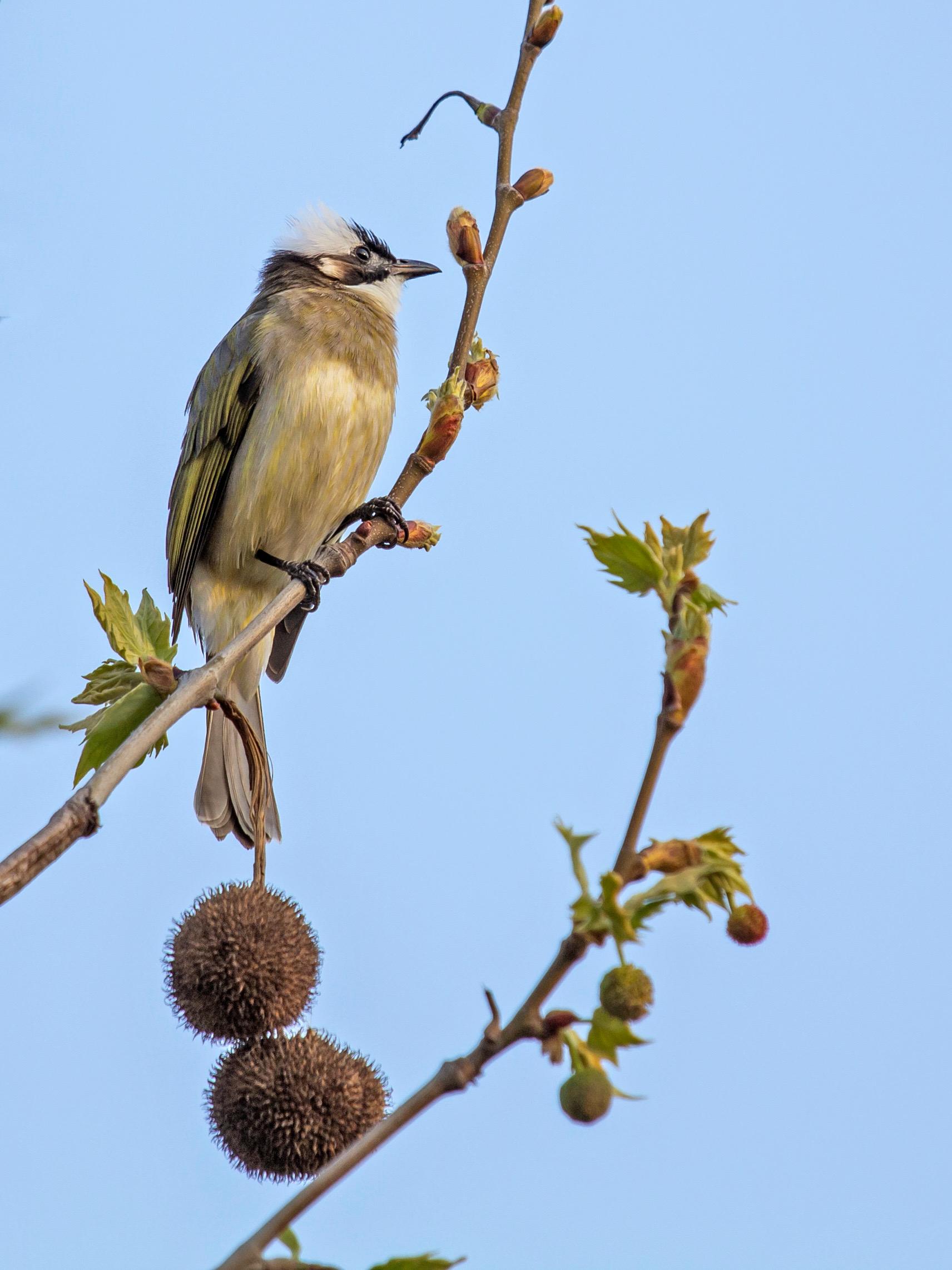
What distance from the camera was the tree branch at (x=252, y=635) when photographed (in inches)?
75.5

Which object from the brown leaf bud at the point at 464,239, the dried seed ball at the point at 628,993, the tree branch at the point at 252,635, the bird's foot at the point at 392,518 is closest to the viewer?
the dried seed ball at the point at 628,993

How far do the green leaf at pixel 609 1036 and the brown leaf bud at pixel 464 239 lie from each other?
88.5 inches

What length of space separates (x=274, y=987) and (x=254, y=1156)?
0.32 m

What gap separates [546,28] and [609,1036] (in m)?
2.43

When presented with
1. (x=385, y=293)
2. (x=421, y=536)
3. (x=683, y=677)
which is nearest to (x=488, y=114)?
(x=421, y=536)

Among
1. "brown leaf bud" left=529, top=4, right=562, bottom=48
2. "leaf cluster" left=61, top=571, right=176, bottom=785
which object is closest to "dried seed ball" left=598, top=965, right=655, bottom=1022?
"leaf cluster" left=61, top=571, right=176, bottom=785

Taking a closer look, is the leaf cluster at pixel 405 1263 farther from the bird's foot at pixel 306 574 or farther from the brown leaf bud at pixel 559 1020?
the bird's foot at pixel 306 574

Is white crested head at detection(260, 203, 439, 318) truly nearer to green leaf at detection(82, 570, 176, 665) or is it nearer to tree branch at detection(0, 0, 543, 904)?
tree branch at detection(0, 0, 543, 904)

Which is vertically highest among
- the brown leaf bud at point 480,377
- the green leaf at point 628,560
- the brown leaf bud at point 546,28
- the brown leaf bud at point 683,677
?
the brown leaf bud at point 546,28

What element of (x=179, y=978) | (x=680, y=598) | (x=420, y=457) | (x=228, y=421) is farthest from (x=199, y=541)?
(x=680, y=598)

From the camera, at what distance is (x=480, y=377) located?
3.59 m

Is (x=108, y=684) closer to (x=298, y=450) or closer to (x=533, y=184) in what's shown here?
(x=533, y=184)

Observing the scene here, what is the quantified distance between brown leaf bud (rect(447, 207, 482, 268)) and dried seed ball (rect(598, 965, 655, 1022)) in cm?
222

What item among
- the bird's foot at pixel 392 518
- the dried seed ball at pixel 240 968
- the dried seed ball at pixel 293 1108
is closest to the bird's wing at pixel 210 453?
the bird's foot at pixel 392 518
